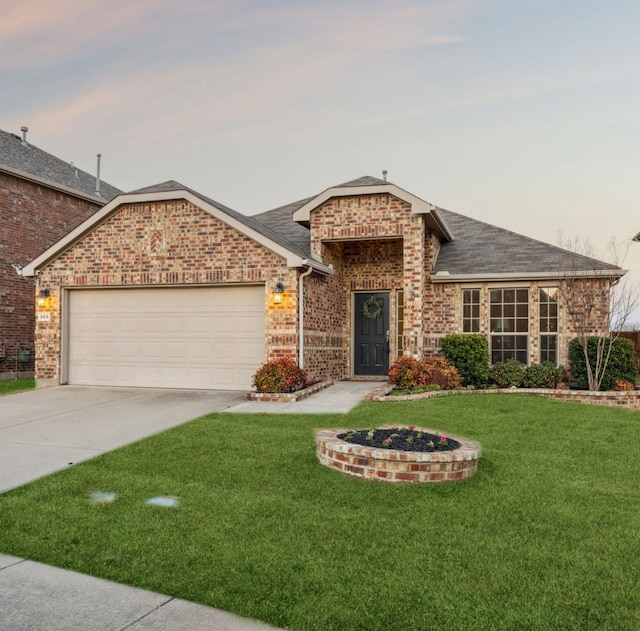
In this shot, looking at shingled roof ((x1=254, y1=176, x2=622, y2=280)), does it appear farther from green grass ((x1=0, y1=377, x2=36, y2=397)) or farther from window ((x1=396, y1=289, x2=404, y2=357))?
green grass ((x1=0, y1=377, x2=36, y2=397))

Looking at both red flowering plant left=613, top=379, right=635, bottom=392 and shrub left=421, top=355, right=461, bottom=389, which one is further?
red flowering plant left=613, top=379, right=635, bottom=392

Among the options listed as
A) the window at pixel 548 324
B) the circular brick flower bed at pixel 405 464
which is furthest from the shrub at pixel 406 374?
the circular brick flower bed at pixel 405 464

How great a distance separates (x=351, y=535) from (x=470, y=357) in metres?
9.37

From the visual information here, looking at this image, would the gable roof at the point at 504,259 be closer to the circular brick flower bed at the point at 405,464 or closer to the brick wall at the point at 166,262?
the brick wall at the point at 166,262

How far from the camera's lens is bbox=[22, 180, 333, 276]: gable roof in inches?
459

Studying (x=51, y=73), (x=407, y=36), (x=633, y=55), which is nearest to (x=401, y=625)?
(x=407, y=36)

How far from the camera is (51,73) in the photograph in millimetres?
14719

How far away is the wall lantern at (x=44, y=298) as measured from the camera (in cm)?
1321

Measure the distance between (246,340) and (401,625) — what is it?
9519 millimetres

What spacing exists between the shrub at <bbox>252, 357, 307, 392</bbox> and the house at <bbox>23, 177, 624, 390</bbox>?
0.60 meters

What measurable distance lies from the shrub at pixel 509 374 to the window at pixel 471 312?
4.92 feet

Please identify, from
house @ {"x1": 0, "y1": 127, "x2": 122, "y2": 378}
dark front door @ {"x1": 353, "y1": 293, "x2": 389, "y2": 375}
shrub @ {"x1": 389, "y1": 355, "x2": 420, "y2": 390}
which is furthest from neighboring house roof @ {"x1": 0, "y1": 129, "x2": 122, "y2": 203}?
shrub @ {"x1": 389, "y1": 355, "x2": 420, "y2": 390}

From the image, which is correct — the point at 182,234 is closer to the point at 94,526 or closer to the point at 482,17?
the point at 482,17

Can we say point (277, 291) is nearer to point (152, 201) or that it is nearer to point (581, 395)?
point (152, 201)
